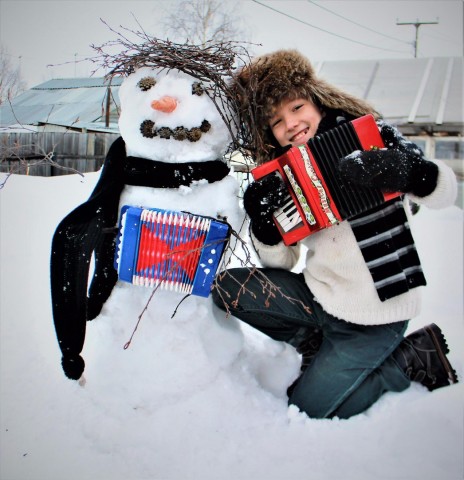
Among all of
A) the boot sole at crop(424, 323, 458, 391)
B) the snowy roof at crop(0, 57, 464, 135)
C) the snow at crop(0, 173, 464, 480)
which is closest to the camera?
the snow at crop(0, 173, 464, 480)

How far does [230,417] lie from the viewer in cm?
111

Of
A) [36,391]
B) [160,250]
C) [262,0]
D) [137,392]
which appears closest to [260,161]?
[160,250]

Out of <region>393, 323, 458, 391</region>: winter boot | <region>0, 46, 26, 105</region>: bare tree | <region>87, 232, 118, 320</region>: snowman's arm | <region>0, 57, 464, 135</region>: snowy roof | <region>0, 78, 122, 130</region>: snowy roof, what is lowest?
<region>0, 57, 464, 135</region>: snowy roof

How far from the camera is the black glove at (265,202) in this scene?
112cm

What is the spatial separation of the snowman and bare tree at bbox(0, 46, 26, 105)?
499mm

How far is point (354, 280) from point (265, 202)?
38 cm

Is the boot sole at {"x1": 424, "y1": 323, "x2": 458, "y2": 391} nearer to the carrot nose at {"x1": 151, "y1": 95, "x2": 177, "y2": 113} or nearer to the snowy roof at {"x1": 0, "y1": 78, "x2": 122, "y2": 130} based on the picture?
the carrot nose at {"x1": 151, "y1": 95, "x2": 177, "y2": 113}

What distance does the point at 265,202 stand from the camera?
3.73 feet

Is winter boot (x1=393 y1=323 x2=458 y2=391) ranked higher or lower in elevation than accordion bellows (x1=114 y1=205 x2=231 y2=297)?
lower

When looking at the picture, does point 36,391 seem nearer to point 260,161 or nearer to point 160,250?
point 160,250

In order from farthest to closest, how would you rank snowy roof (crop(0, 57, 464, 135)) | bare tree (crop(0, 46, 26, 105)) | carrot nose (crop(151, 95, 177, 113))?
snowy roof (crop(0, 57, 464, 135)) → bare tree (crop(0, 46, 26, 105)) → carrot nose (crop(151, 95, 177, 113))

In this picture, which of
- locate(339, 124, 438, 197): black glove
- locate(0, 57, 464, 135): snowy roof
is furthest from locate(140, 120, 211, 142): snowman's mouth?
locate(0, 57, 464, 135): snowy roof

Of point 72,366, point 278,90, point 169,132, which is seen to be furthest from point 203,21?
point 72,366

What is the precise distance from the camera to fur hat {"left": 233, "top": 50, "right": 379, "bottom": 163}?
1.24 meters
